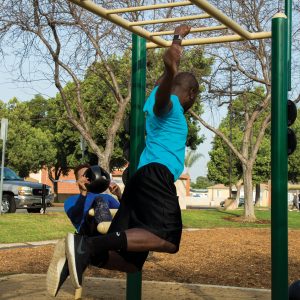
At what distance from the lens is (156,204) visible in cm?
361

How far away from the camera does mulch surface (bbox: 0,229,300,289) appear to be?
7.58m

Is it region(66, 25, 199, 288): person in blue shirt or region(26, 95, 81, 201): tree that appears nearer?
region(66, 25, 199, 288): person in blue shirt

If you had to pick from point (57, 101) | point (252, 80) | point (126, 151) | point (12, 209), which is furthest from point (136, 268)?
point (57, 101)

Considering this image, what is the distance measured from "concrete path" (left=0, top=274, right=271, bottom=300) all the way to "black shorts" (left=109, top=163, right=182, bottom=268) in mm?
2402

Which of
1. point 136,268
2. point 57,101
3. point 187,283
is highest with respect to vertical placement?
point 57,101

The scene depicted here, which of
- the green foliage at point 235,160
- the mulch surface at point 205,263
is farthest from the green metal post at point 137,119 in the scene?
the green foliage at point 235,160

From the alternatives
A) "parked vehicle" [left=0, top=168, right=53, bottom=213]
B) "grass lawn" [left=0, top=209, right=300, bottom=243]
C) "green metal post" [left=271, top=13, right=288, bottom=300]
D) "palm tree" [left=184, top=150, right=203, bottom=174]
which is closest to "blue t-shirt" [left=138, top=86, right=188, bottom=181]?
"green metal post" [left=271, top=13, right=288, bottom=300]

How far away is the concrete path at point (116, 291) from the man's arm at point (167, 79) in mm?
2804

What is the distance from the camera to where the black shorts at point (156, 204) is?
3.60 metres

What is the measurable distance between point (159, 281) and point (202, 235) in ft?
19.4

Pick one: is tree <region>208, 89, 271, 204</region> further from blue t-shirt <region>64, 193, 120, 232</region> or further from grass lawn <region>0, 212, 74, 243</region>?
blue t-shirt <region>64, 193, 120, 232</region>

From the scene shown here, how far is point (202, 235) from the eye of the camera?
1290 centimetres

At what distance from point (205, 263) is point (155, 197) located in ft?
18.0

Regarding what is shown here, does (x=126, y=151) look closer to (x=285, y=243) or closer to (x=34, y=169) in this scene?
(x=285, y=243)
